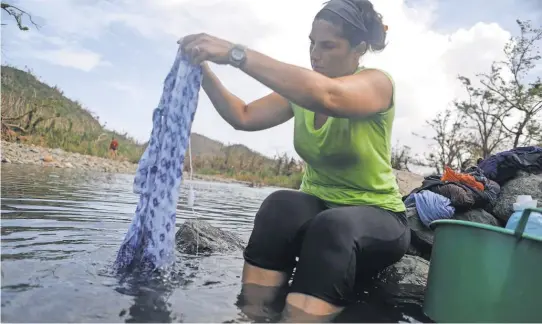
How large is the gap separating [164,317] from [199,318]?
0.14 m

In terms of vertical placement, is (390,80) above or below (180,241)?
above

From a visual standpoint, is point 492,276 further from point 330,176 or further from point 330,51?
point 330,51

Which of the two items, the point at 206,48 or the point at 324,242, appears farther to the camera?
the point at 206,48

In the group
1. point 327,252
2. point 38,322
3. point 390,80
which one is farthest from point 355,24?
point 38,322

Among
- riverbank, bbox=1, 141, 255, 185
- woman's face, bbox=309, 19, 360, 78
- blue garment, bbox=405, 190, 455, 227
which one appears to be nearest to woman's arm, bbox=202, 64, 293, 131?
woman's face, bbox=309, 19, 360, 78

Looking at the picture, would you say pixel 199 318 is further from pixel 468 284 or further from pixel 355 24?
pixel 355 24

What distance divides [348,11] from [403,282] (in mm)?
1831

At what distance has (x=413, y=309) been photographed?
238 centimetres

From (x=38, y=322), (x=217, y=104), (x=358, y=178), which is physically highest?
(x=217, y=104)

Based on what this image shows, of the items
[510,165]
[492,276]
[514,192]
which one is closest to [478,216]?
[514,192]

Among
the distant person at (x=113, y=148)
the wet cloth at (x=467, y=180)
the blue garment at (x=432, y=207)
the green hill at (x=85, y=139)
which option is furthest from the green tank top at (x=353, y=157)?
the distant person at (x=113, y=148)

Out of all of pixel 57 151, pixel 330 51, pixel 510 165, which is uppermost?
pixel 330 51

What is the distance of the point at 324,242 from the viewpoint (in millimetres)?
1912

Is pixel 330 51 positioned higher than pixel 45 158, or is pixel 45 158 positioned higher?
pixel 330 51
